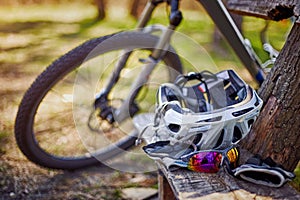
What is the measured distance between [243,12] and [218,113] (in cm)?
55

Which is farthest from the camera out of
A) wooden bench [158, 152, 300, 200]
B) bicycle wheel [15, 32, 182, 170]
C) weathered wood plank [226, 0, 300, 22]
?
bicycle wheel [15, 32, 182, 170]

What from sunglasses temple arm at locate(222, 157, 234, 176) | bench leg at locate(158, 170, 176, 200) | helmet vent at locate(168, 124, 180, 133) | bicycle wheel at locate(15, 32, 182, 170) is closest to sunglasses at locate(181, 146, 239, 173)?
sunglasses temple arm at locate(222, 157, 234, 176)

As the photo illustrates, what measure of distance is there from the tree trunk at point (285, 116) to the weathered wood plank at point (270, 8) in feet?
0.20

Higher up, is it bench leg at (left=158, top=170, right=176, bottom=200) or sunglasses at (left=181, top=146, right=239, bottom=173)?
sunglasses at (left=181, top=146, right=239, bottom=173)

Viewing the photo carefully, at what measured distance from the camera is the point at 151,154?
1.17 meters

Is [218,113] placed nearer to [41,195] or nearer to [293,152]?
[293,152]

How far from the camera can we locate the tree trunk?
1136mm

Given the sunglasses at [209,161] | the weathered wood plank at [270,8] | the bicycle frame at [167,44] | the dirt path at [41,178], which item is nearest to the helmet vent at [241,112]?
the sunglasses at [209,161]

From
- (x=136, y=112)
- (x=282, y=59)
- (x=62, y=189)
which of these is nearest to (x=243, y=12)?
(x=282, y=59)

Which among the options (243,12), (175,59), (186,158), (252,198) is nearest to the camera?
(252,198)

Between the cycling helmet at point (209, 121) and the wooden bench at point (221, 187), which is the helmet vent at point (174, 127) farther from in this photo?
the wooden bench at point (221, 187)

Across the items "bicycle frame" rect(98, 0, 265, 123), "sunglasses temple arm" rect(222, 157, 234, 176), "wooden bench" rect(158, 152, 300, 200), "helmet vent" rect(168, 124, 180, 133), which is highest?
"bicycle frame" rect(98, 0, 265, 123)

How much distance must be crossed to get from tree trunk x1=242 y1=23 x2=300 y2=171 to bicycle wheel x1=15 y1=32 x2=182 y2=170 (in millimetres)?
695

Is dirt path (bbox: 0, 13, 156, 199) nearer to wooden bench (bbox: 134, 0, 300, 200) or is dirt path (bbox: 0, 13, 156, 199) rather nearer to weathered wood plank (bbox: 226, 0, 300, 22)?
wooden bench (bbox: 134, 0, 300, 200)
